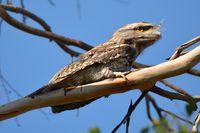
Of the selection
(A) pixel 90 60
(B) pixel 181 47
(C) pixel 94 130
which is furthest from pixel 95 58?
(C) pixel 94 130

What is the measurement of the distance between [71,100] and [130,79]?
0.46 metres

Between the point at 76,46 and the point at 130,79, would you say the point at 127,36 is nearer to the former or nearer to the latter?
the point at 130,79

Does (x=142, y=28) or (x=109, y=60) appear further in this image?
(x=142, y=28)

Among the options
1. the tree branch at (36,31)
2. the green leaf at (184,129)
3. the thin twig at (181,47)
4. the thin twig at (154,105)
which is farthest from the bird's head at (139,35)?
the green leaf at (184,129)

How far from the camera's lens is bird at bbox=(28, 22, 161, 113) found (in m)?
3.64

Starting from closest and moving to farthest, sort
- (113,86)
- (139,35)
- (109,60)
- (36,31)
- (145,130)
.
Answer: (145,130)
(113,86)
(109,60)
(139,35)
(36,31)

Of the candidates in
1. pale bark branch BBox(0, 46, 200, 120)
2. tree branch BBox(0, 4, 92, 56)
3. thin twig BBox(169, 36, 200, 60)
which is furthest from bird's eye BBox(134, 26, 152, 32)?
tree branch BBox(0, 4, 92, 56)

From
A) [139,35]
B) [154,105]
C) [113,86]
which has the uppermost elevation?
[139,35]

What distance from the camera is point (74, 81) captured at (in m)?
3.70

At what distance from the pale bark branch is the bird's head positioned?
2.51 ft

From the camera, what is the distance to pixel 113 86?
3.32 metres

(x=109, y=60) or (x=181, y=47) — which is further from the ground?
(x=181, y=47)

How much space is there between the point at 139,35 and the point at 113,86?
34.9 inches

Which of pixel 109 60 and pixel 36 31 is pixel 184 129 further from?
pixel 36 31
